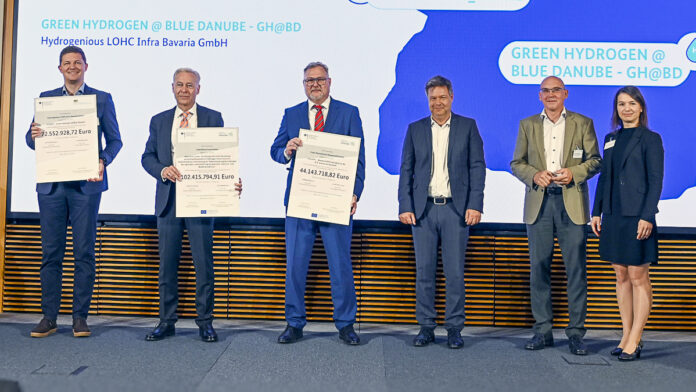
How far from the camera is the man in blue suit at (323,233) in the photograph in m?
4.07

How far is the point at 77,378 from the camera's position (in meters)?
3.15

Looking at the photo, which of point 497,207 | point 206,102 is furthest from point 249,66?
point 497,207

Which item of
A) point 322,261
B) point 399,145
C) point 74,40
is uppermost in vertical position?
point 74,40

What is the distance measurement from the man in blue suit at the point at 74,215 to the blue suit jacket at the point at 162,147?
0.29 metres

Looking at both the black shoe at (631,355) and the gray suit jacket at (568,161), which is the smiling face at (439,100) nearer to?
the gray suit jacket at (568,161)

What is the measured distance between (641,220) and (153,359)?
2.80 meters

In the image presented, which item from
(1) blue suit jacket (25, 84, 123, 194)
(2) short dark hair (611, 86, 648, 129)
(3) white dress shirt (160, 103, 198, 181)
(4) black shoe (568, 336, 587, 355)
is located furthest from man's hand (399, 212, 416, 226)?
(1) blue suit jacket (25, 84, 123, 194)

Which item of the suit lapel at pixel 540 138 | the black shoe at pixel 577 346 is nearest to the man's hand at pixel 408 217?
the suit lapel at pixel 540 138

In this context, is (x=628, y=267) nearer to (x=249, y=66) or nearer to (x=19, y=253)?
(x=249, y=66)

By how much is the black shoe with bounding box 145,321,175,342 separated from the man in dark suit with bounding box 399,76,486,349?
1.55 metres

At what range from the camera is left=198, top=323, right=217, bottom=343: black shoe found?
4016 millimetres

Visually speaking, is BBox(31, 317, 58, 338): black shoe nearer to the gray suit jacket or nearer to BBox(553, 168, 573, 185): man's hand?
the gray suit jacket

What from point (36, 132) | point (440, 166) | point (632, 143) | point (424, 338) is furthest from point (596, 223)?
point (36, 132)

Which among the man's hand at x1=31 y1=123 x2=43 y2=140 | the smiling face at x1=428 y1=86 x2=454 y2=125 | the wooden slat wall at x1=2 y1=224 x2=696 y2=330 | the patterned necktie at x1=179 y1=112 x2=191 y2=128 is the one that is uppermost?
the smiling face at x1=428 y1=86 x2=454 y2=125
